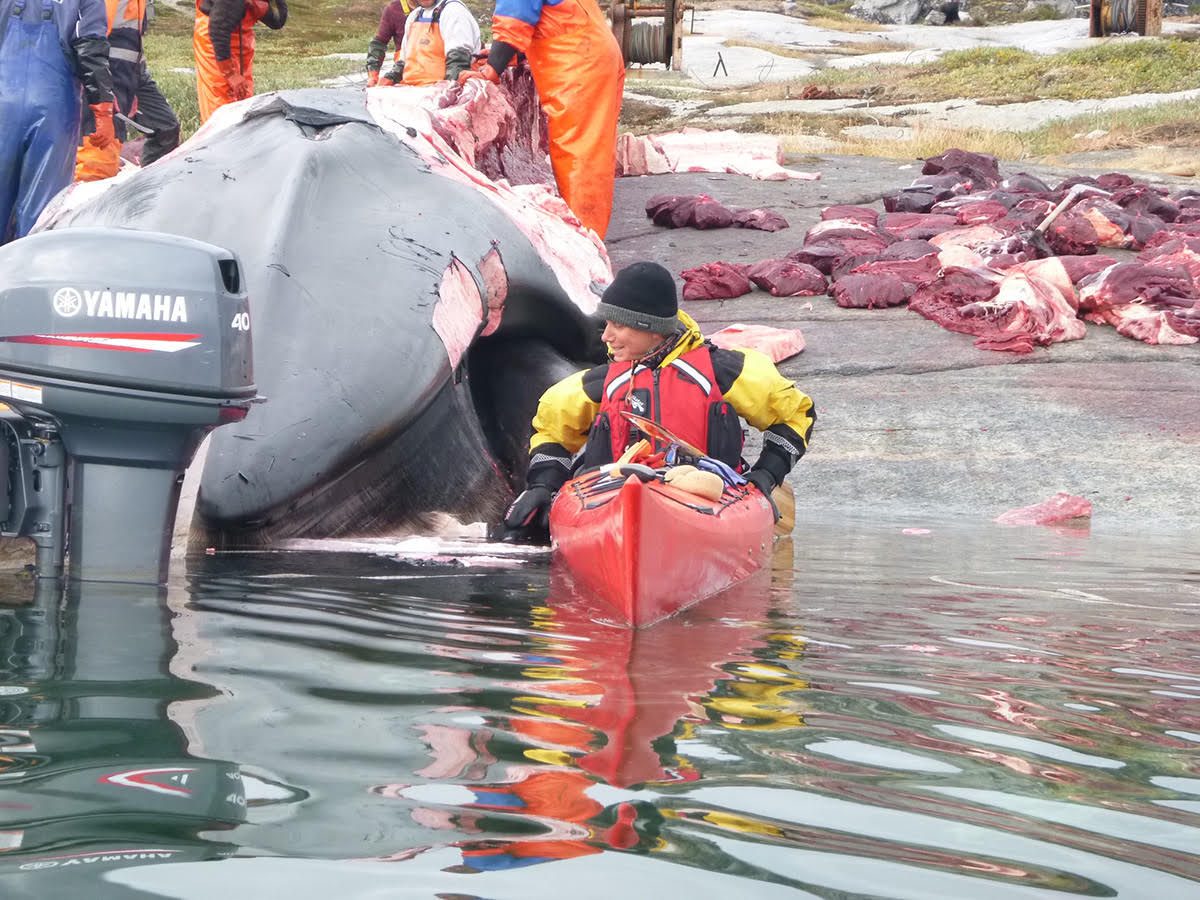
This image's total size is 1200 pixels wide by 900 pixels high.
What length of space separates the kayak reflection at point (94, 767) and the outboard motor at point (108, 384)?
386 mm

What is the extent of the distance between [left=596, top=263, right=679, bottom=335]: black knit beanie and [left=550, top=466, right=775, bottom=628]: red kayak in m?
0.61

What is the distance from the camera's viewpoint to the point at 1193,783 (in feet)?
8.09

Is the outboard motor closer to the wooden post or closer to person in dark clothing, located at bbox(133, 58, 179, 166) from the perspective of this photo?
person in dark clothing, located at bbox(133, 58, 179, 166)

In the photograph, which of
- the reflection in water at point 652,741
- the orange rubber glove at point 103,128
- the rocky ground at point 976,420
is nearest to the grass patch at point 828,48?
the rocky ground at point 976,420

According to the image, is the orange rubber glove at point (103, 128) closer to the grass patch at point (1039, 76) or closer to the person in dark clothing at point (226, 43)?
the person in dark clothing at point (226, 43)

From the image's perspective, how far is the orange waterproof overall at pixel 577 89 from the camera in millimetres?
9703

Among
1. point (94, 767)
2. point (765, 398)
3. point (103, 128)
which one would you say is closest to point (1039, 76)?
point (103, 128)

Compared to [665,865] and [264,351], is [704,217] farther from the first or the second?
[665,865]

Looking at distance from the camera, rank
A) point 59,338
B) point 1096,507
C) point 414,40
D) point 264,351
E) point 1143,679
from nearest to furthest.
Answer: point 1143,679
point 59,338
point 264,351
point 1096,507
point 414,40

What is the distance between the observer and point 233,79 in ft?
41.5

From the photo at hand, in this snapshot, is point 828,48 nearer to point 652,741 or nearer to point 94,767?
point 652,741

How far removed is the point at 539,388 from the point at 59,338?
340cm

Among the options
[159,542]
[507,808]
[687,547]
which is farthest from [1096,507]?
[507,808]

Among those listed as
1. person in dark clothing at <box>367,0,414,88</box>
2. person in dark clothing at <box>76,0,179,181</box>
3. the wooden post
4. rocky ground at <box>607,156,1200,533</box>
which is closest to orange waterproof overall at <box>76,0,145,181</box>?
person in dark clothing at <box>76,0,179,181</box>
